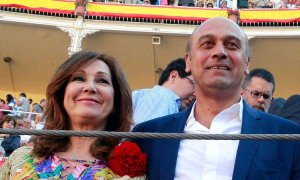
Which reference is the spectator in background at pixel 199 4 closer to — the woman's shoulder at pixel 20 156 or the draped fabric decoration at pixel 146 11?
the draped fabric decoration at pixel 146 11

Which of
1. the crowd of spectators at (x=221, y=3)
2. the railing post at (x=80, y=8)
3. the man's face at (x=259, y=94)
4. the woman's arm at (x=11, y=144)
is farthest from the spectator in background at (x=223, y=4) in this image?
the man's face at (x=259, y=94)

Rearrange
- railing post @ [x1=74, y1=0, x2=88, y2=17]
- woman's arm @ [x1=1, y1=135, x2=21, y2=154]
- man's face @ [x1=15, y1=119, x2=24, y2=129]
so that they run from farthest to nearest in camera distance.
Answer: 1. railing post @ [x1=74, y1=0, x2=88, y2=17]
2. man's face @ [x1=15, y1=119, x2=24, y2=129]
3. woman's arm @ [x1=1, y1=135, x2=21, y2=154]

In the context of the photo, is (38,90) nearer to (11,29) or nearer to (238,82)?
(11,29)

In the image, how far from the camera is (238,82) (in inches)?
75.3

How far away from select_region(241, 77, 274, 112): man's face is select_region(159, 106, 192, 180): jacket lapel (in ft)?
3.99

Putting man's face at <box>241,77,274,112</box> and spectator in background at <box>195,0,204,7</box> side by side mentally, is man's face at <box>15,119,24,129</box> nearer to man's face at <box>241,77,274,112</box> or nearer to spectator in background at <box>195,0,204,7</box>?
man's face at <box>241,77,274,112</box>

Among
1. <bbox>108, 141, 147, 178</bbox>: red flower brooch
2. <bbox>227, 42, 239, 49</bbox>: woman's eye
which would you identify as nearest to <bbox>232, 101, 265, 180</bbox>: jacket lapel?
<bbox>227, 42, 239, 49</bbox>: woman's eye

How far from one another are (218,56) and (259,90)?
1318 millimetres

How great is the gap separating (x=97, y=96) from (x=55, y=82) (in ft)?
0.63

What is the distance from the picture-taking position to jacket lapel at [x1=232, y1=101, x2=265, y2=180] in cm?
177

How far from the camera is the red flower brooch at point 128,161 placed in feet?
6.31

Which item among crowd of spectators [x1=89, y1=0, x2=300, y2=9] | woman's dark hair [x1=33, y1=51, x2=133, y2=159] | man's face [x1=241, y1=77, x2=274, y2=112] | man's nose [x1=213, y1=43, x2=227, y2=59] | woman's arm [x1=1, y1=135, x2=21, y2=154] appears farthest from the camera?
crowd of spectators [x1=89, y1=0, x2=300, y2=9]

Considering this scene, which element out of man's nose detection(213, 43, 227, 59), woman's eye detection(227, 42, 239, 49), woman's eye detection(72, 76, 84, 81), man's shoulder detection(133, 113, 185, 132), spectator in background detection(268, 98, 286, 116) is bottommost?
man's shoulder detection(133, 113, 185, 132)

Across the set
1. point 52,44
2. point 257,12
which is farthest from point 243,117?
point 52,44
